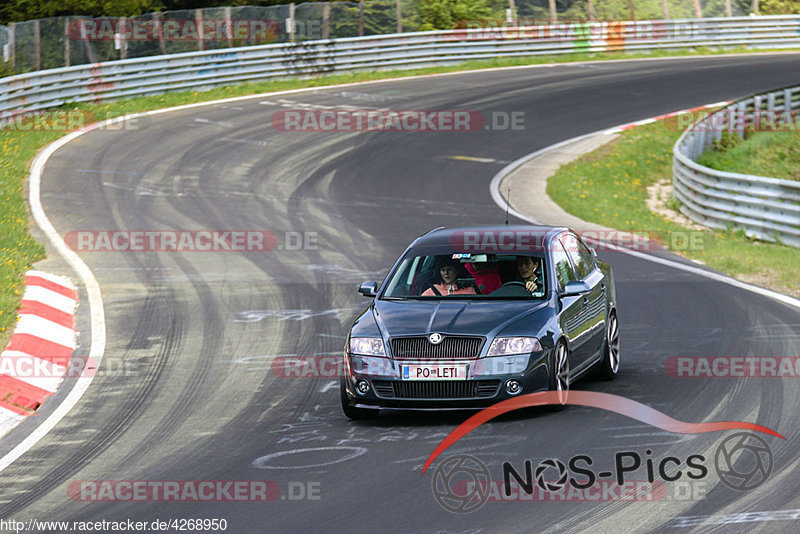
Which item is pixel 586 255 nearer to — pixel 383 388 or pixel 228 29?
pixel 383 388

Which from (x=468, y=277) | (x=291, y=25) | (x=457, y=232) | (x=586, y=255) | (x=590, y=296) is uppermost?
(x=291, y=25)

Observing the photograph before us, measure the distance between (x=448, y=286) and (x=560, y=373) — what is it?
54.2 inches

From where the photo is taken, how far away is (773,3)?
5384 cm

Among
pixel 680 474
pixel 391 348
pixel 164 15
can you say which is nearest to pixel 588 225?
pixel 391 348

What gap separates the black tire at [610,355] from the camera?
1141cm

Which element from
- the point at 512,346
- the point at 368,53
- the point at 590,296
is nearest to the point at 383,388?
the point at 512,346

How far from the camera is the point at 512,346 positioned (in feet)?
31.8

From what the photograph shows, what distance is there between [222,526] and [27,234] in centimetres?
1256

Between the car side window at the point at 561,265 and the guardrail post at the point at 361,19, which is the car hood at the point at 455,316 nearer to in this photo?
the car side window at the point at 561,265

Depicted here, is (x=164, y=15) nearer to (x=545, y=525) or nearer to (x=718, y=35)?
(x=718, y=35)

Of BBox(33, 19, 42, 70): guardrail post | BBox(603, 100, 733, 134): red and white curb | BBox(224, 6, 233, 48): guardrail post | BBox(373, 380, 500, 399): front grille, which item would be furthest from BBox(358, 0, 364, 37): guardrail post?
BBox(373, 380, 500, 399): front grille

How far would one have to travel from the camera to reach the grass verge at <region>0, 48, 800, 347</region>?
52.1 ft

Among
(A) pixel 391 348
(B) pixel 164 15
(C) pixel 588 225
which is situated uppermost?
(B) pixel 164 15

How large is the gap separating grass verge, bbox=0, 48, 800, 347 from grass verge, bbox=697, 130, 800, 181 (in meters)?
12.4
